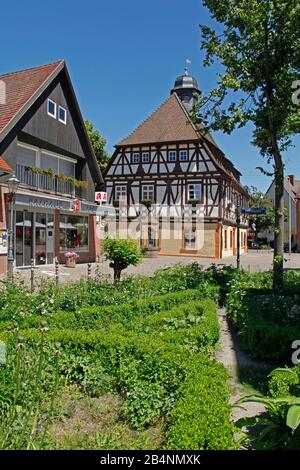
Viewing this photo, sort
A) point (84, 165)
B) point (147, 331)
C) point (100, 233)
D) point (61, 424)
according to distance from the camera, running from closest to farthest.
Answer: point (61, 424) < point (147, 331) < point (84, 165) < point (100, 233)

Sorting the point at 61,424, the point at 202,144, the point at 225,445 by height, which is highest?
the point at 202,144

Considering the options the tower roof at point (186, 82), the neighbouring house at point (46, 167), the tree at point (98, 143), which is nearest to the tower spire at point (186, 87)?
the tower roof at point (186, 82)

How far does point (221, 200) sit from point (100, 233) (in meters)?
11.8

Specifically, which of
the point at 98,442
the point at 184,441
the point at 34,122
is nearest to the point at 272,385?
the point at 184,441

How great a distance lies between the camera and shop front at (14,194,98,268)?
63.1 ft

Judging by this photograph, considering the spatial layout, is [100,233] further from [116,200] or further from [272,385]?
[272,385]

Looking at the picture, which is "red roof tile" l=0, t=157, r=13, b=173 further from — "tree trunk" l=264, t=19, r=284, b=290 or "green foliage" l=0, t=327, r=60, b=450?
"green foliage" l=0, t=327, r=60, b=450

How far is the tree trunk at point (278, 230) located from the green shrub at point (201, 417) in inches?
285

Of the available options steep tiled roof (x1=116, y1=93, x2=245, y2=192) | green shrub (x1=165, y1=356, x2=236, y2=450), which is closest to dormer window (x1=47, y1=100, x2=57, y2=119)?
steep tiled roof (x1=116, y1=93, x2=245, y2=192)

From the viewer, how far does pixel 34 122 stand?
62.2 ft

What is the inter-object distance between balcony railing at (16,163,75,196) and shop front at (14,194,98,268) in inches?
31.7

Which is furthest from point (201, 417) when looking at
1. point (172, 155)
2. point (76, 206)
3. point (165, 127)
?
point (165, 127)

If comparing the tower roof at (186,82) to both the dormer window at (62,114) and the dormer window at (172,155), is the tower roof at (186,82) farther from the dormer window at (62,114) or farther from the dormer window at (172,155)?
the dormer window at (62,114)

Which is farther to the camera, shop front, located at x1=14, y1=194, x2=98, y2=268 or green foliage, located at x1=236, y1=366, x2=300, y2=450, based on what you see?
shop front, located at x1=14, y1=194, x2=98, y2=268
